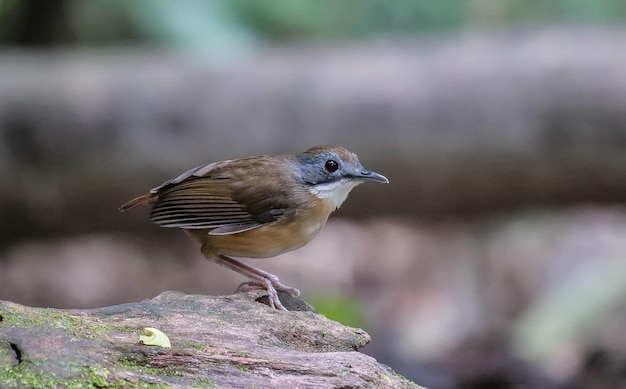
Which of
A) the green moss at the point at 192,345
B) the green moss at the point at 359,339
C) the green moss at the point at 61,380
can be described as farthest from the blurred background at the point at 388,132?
the green moss at the point at 61,380

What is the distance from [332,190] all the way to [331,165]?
122 mm

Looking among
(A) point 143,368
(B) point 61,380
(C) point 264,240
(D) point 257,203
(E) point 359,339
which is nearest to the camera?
(B) point 61,380

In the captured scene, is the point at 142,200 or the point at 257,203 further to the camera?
the point at 142,200

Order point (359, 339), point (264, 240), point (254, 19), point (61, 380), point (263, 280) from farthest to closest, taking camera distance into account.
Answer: point (254, 19), point (264, 240), point (263, 280), point (359, 339), point (61, 380)

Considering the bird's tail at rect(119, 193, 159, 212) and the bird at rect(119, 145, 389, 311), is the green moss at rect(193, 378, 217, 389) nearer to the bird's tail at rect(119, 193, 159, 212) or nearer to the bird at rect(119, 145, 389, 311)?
the bird at rect(119, 145, 389, 311)

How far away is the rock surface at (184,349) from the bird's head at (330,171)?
3.12 ft

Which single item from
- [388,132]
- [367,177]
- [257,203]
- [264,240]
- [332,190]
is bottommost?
[264,240]

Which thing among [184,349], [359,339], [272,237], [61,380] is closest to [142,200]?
[272,237]

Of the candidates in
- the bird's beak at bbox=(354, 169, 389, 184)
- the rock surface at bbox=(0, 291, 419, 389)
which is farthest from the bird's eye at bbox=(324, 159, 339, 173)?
the rock surface at bbox=(0, 291, 419, 389)

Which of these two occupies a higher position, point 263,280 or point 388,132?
point 388,132

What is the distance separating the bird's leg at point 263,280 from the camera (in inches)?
161

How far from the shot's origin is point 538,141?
7375mm

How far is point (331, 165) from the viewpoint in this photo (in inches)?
184

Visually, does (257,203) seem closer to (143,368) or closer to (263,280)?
(263,280)
